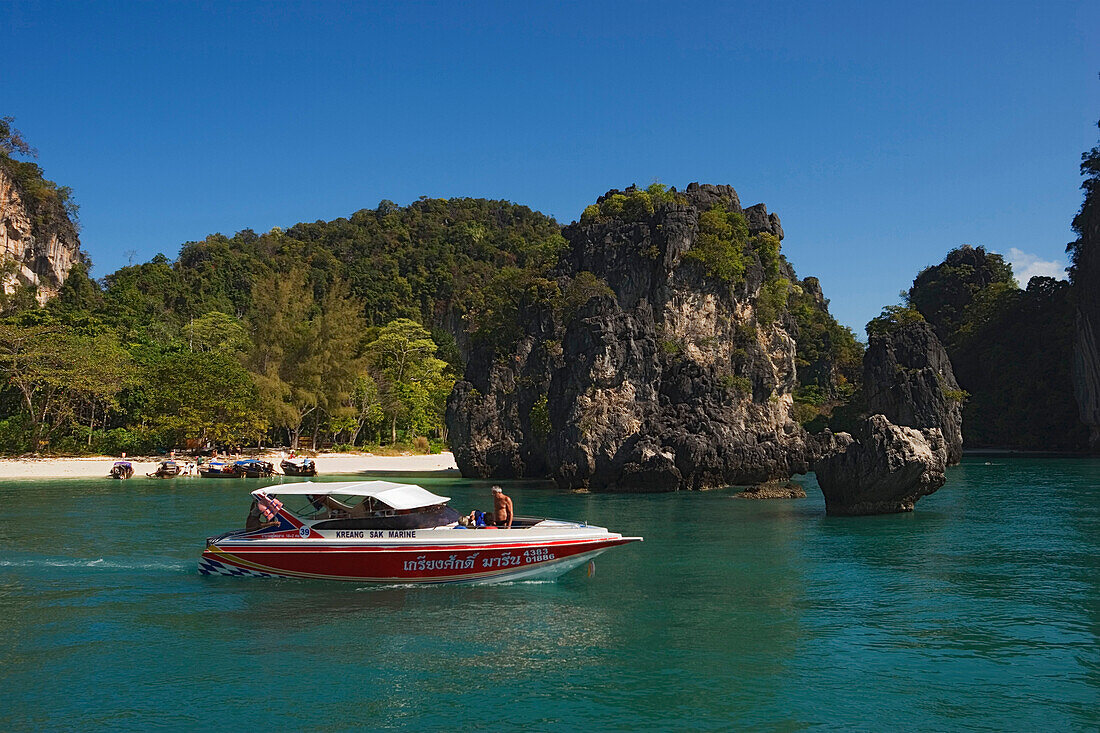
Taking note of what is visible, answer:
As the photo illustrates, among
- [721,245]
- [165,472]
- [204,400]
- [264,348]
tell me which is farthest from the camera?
[264,348]

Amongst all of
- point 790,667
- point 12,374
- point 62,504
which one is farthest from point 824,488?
point 12,374

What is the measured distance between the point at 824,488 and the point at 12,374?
5195cm

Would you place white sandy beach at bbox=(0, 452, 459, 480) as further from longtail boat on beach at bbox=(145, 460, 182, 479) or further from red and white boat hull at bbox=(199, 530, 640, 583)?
red and white boat hull at bbox=(199, 530, 640, 583)

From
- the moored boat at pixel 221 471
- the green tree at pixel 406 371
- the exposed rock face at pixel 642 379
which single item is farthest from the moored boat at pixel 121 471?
the green tree at pixel 406 371

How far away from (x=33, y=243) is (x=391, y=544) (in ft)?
273

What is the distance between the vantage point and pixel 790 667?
537 inches

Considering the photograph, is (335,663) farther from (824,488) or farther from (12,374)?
(12,374)

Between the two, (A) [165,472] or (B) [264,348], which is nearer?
(A) [165,472]

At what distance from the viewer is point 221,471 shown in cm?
5481

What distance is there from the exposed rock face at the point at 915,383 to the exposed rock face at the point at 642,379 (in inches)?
689

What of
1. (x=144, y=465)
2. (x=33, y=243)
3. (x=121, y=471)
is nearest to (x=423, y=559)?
(x=121, y=471)

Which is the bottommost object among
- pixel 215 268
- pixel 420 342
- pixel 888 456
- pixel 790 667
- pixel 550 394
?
pixel 790 667

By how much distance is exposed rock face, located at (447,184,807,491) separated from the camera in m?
49.2

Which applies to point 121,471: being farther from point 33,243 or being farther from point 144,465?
point 33,243
